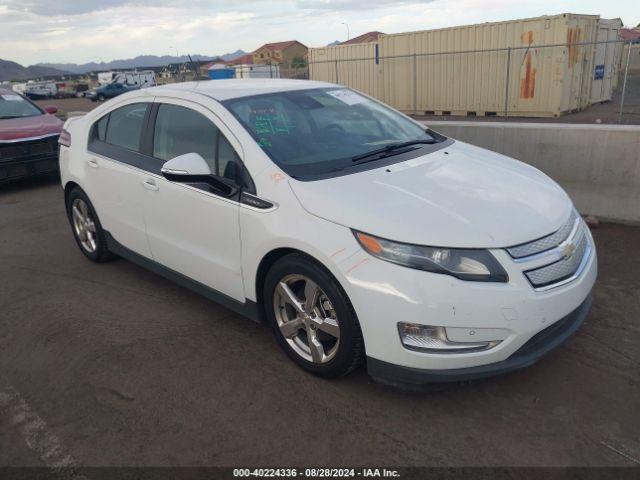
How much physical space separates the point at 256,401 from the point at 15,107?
28.1 feet

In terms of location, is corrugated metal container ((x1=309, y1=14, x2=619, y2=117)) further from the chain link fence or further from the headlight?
the headlight

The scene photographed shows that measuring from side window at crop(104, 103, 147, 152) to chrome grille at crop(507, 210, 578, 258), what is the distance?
9.60ft

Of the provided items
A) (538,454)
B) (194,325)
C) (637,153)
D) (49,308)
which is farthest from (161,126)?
(637,153)

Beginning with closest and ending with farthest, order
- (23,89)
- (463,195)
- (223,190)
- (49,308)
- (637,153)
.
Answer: (463,195)
(223,190)
(49,308)
(637,153)
(23,89)

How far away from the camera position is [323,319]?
3.04 m

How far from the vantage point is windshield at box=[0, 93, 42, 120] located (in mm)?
9086

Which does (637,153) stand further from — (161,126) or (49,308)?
(49,308)

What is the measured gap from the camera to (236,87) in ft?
13.2

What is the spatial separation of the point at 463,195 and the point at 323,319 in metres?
1.04

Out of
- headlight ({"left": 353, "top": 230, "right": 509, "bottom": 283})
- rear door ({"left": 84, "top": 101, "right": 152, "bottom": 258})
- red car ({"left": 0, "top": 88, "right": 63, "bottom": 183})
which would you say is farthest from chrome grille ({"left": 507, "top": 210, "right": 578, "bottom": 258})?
red car ({"left": 0, "top": 88, "right": 63, "bottom": 183})

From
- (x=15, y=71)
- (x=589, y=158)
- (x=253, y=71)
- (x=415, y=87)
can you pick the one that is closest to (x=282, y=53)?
(x=253, y=71)

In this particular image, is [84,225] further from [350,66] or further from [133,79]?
[133,79]

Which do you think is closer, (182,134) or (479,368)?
(479,368)

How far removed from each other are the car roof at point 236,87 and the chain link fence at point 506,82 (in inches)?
430
